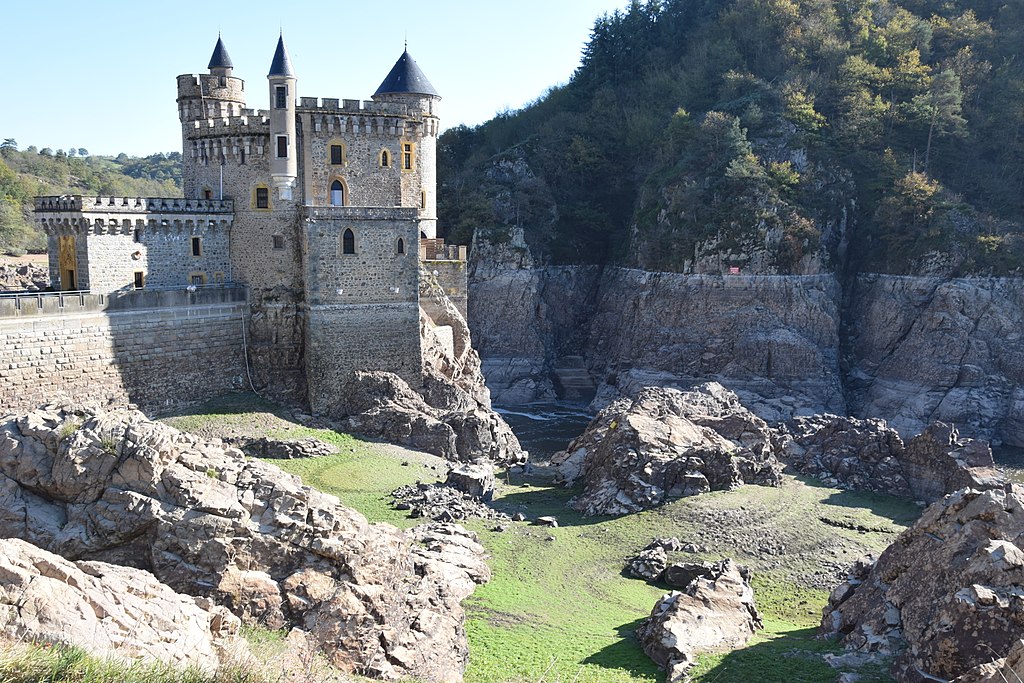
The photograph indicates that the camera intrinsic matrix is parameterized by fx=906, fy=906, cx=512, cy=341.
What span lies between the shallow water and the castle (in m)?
10.0

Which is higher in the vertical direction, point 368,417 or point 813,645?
point 368,417

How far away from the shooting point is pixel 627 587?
2561 centimetres

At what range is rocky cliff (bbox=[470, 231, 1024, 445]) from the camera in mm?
51094

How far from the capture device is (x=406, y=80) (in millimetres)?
42125

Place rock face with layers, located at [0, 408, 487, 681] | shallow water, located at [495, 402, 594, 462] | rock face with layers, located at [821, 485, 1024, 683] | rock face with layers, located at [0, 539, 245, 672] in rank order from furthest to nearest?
1. shallow water, located at [495, 402, 594, 462]
2. rock face with layers, located at [0, 408, 487, 681]
3. rock face with layers, located at [821, 485, 1024, 683]
4. rock face with layers, located at [0, 539, 245, 672]

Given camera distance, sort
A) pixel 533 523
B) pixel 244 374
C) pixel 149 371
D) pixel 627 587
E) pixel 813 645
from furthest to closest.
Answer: pixel 244 374 < pixel 149 371 < pixel 533 523 < pixel 627 587 < pixel 813 645

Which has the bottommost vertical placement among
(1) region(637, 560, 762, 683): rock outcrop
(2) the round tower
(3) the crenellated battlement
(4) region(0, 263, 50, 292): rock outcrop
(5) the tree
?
(1) region(637, 560, 762, 683): rock outcrop

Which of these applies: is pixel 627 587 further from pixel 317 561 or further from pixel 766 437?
pixel 766 437

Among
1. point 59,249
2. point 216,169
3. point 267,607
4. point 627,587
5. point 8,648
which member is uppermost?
point 216,169

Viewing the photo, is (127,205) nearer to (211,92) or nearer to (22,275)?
(211,92)

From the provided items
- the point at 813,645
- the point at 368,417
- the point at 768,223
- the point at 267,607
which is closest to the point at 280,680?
the point at 267,607

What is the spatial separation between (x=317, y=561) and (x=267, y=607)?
1.48m

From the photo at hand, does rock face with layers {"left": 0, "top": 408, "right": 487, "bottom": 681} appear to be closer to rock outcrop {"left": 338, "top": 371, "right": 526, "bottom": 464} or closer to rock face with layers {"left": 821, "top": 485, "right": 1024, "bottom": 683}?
rock face with layers {"left": 821, "top": 485, "right": 1024, "bottom": 683}

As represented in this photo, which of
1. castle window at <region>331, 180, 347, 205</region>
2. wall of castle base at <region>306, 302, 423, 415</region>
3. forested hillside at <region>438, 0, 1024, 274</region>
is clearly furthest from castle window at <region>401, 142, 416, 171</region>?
forested hillside at <region>438, 0, 1024, 274</region>
